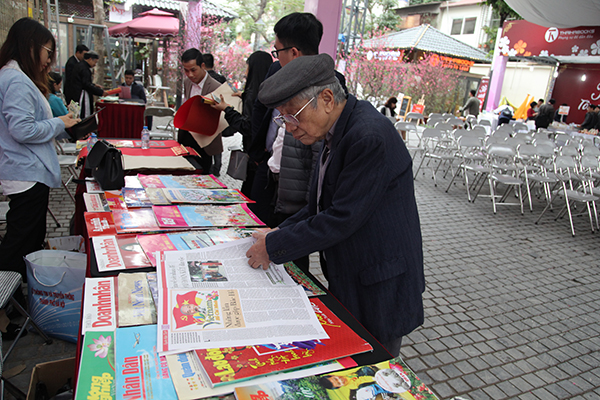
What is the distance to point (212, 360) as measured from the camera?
1013 mm

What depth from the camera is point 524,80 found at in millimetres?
20516

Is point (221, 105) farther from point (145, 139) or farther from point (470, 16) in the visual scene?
point (470, 16)

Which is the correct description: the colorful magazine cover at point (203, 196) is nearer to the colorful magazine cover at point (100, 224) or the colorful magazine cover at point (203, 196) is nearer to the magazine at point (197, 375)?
→ the colorful magazine cover at point (100, 224)

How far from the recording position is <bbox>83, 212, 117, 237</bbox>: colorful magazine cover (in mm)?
1755

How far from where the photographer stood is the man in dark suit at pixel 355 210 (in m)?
1.29

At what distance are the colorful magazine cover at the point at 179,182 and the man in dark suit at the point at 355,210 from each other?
3.81ft

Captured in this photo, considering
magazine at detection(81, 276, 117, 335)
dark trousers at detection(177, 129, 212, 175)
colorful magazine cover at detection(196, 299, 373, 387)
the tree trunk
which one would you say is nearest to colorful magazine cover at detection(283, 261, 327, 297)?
colorful magazine cover at detection(196, 299, 373, 387)

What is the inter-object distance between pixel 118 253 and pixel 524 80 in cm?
2351

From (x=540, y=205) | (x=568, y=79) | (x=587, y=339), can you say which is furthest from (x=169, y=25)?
(x=568, y=79)

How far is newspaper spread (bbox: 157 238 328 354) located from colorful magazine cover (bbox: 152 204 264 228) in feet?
1.25

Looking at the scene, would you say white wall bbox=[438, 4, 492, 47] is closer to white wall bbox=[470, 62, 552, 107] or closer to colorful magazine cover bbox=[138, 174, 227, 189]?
white wall bbox=[470, 62, 552, 107]

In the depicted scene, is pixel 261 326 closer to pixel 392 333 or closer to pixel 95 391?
pixel 95 391

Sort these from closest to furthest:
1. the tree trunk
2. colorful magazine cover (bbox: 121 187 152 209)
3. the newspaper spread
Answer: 1. the newspaper spread
2. colorful magazine cover (bbox: 121 187 152 209)
3. the tree trunk

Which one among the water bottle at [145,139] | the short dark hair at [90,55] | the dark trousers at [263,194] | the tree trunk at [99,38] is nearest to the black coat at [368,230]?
the dark trousers at [263,194]
